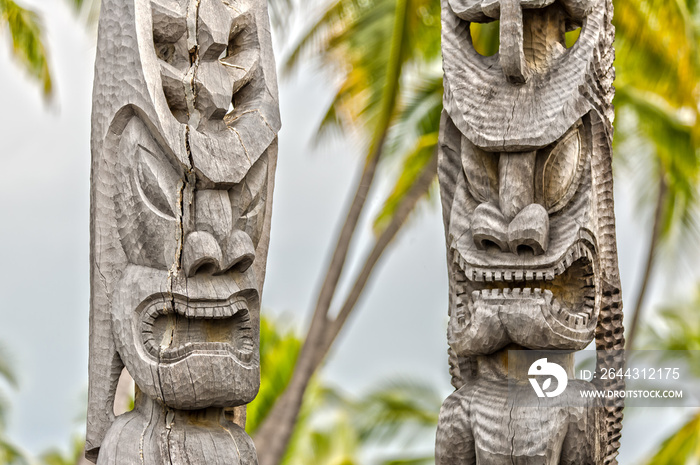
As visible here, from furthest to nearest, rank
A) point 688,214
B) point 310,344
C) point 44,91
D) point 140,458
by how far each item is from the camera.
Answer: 1. point 688,214
2. point 44,91
3. point 310,344
4. point 140,458

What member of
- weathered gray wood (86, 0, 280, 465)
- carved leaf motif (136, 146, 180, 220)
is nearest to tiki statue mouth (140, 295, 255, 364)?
weathered gray wood (86, 0, 280, 465)

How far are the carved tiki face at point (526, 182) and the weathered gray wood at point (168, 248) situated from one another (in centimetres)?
93

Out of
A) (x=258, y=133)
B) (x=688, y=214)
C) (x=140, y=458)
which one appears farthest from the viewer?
(x=688, y=214)


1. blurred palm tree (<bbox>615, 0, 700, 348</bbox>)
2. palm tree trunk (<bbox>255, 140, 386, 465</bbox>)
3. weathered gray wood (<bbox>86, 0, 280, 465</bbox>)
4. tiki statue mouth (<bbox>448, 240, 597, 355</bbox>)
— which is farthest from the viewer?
blurred palm tree (<bbox>615, 0, 700, 348</bbox>)

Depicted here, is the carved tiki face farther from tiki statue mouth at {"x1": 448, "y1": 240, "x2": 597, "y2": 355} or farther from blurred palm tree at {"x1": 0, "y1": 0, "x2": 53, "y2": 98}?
blurred palm tree at {"x1": 0, "y1": 0, "x2": 53, "y2": 98}

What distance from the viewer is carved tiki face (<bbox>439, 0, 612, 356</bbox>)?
4086 millimetres

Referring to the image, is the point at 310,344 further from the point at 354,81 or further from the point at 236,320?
the point at 236,320

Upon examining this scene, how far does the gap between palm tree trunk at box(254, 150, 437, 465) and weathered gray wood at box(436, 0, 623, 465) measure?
5505mm

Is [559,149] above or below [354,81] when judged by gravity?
below

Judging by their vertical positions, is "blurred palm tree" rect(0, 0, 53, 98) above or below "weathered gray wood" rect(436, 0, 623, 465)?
above

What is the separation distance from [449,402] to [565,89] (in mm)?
1421

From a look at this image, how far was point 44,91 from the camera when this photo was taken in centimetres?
1067

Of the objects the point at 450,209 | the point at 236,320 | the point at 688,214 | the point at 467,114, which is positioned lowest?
the point at 236,320

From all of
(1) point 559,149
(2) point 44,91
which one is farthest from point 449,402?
(2) point 44,91
